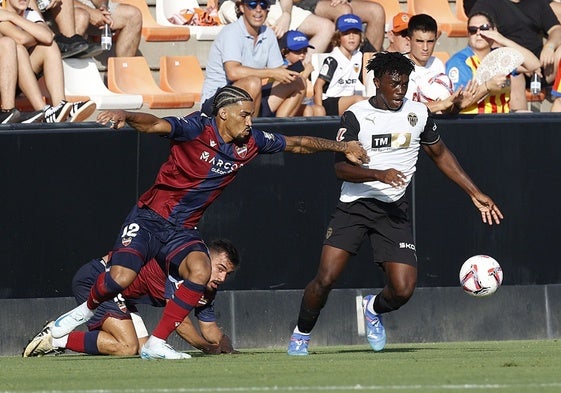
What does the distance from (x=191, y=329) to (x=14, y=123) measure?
3.06 meters

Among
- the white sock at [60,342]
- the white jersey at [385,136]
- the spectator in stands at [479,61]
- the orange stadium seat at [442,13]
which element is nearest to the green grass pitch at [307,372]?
the white sock at [60,342]

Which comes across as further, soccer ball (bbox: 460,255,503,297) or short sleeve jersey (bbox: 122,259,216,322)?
short sleeve jersey (bbox: 122,259,216,322)

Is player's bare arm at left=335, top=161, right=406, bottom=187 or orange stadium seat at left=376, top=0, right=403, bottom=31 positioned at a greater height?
orange stadium seat at left=376, top=0, right=403, bottom=31

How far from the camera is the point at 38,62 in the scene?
1430 cm

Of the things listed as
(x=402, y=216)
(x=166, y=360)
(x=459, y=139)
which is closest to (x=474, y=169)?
(x=459, y=139)

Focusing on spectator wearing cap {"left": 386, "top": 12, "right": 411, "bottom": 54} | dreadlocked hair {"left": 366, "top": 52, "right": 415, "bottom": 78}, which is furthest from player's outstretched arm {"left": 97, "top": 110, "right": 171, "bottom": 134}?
spectator wearing cap {"left": 386, "top": 12, "right": 411, "bottom": 54}

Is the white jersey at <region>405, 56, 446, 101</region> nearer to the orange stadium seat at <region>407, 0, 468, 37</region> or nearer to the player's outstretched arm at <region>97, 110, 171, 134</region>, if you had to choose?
the orange stadium seat at <region>407, 0, 468, 37</region>

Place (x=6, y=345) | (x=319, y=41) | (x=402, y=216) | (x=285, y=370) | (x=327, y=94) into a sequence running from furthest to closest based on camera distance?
(x=319, y=41) → (x=327, y=94) → (x=6, y=345) → (x=402, y=216) → (x=285, y=370)

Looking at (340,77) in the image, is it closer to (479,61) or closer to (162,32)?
(479,61)

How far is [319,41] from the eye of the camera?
53.0 ft

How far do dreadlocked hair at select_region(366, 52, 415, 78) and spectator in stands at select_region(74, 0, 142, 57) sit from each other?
215 inches

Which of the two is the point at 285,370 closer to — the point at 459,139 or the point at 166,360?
the point at 166,360

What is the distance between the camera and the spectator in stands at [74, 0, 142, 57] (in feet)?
51.2

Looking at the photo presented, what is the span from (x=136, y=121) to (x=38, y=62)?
442 centimetres
